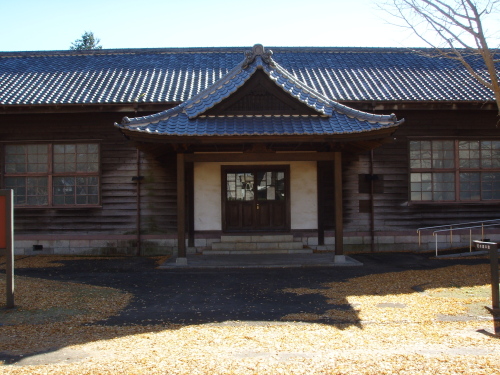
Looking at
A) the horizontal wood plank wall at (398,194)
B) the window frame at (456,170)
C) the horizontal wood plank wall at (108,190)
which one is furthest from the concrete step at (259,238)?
the window frame at (456,170)

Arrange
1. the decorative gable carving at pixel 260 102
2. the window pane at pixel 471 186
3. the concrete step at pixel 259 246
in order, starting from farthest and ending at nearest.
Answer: the window pane at pixel 471 186, the concrete step at pixel 259 246, the decorative gable carving at pixel 260 102

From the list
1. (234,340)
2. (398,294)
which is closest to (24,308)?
(234,340)

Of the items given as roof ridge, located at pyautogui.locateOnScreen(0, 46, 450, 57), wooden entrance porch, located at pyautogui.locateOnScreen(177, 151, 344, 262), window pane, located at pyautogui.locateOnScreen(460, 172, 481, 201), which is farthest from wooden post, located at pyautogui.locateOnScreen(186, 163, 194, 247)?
window pane, located at pyautogui.locateOnScreen(460, 172, 481, 201)

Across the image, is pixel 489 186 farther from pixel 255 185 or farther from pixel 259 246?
pixel 259 246

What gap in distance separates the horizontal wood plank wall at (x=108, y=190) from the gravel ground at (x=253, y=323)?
3468mm

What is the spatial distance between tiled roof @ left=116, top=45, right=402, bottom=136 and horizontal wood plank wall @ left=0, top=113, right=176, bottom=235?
3.04 m

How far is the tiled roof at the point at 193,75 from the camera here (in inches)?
569

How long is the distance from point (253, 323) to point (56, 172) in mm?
10082

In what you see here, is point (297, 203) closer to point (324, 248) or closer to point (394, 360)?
point (324, 248)

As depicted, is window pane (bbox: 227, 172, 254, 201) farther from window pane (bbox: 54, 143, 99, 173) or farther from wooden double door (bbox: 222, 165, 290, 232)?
window pane (bbox: 54, 143, 99, 173)

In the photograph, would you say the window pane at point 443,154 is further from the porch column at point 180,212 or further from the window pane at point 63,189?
the window pane at point 63,189

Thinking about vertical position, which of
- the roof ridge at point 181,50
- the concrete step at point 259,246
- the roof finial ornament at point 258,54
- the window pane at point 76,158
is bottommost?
the concrete step at point 259,246

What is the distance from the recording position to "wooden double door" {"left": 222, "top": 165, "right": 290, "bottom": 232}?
14.3 meters

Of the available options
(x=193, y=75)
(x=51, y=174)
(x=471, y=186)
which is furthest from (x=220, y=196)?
(x=471, y=186)
